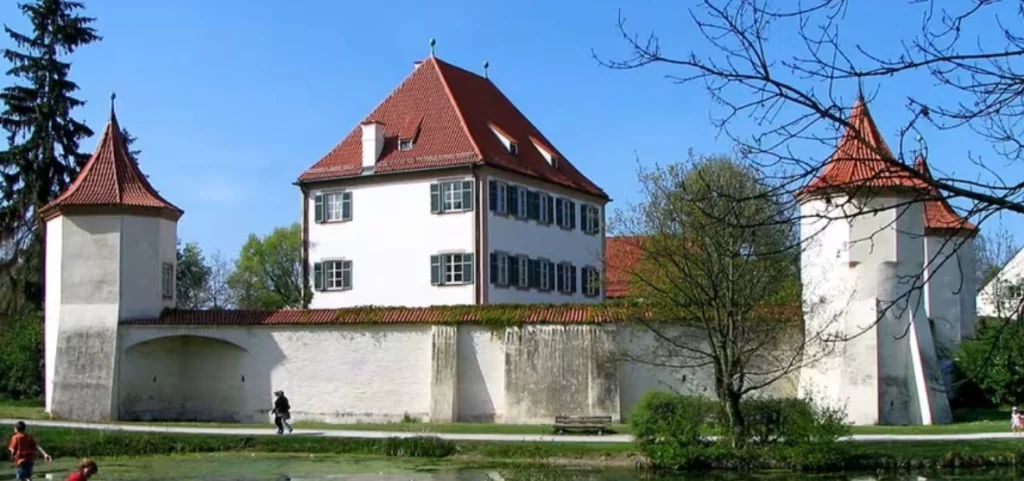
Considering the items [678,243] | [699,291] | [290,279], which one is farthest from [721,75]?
[290,279]

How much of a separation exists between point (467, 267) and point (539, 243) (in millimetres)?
4930

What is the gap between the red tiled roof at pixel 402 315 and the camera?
3244 cm

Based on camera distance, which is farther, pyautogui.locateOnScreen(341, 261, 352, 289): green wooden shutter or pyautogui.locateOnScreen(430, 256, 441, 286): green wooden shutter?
pyautogui.locateOnScreen(341, 261, 352, 289): green wooden shutter

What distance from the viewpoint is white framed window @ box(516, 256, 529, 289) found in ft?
142

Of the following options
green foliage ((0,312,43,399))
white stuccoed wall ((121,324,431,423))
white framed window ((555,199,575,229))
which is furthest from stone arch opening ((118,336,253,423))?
white framed window ((555,199,575,229))

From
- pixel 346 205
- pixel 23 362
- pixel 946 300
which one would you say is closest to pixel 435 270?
pixel 346 205

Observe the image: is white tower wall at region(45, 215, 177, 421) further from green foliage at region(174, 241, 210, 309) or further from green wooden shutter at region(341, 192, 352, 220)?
green foliage at region(174, 241, 210, 309)

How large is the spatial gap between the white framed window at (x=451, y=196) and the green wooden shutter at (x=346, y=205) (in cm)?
318

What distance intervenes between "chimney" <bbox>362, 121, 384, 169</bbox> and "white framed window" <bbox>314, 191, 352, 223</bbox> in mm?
1366

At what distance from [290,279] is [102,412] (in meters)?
41.7

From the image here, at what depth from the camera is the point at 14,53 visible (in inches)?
1721

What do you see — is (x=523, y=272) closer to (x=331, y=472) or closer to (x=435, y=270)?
(x=435, y=270)

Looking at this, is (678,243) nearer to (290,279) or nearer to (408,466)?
(408,466)

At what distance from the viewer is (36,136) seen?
43594mm
